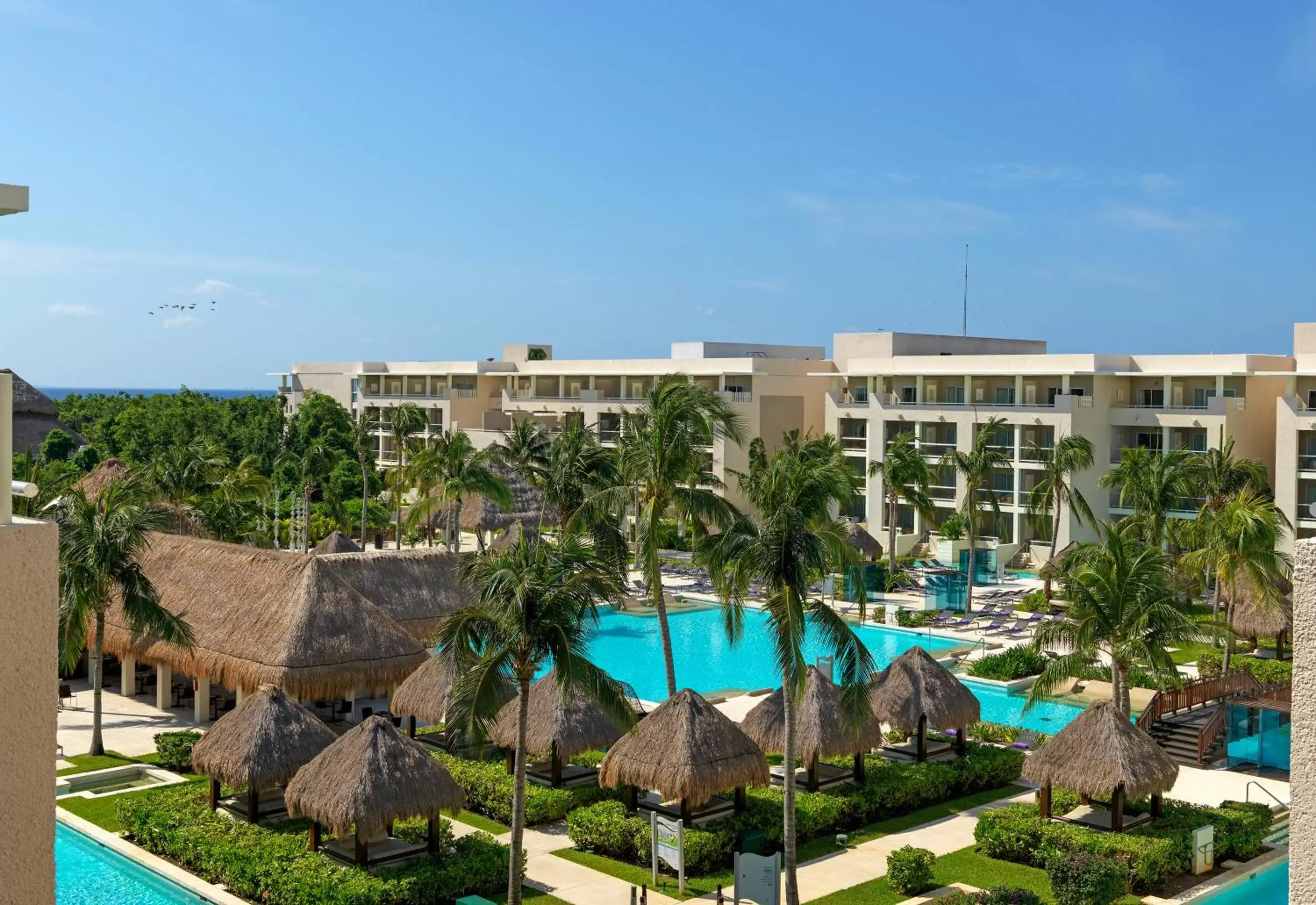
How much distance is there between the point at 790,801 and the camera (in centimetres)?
1791

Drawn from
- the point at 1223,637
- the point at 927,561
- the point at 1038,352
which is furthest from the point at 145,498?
the point at 1038,352

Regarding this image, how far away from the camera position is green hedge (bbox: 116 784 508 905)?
18062 millimetres

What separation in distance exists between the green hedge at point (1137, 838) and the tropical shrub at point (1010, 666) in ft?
37.4

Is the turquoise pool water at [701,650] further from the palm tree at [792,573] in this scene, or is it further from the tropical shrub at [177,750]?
the palm tree at [792,573]

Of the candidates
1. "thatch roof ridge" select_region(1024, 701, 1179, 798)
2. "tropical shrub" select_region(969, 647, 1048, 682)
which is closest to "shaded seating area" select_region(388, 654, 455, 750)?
"thatch roof ridge" select_region(1024, 701, 1179, 798)

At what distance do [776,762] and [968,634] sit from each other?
16.6 meters

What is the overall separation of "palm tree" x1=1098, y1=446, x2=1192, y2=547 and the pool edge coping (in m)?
24.7

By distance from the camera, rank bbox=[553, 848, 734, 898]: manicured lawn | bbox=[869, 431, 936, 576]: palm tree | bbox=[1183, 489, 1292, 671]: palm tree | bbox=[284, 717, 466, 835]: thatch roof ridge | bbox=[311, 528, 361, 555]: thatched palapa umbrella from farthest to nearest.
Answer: bbox=[869, 431, 936, 576]: palm tree
bbox=[311, 528, 361, 555]: thatched palapa umbrella
bbox=[1183, 489, 1292, 671]: palm tree
bbox=[553, 848, 734, 898]: manicured lawn
bbox=[284, 717, 466, 835]: thatch roof ridge

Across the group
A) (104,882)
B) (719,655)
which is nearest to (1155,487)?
(719,655)

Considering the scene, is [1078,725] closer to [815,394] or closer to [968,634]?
[968,634]

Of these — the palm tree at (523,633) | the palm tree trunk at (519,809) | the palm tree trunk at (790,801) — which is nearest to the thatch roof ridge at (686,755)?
the palm tree trunk at (790,801)

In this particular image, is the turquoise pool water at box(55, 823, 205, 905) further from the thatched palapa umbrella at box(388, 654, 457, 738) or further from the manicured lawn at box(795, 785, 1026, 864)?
the manicured lawn at box(795, 785, 1026, 864)

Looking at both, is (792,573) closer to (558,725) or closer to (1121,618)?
(558,725)

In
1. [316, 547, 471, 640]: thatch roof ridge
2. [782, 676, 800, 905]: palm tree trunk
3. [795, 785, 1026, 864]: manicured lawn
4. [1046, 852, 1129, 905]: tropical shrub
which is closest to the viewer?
[782, 676, 800, 905]: palm tree trunk
